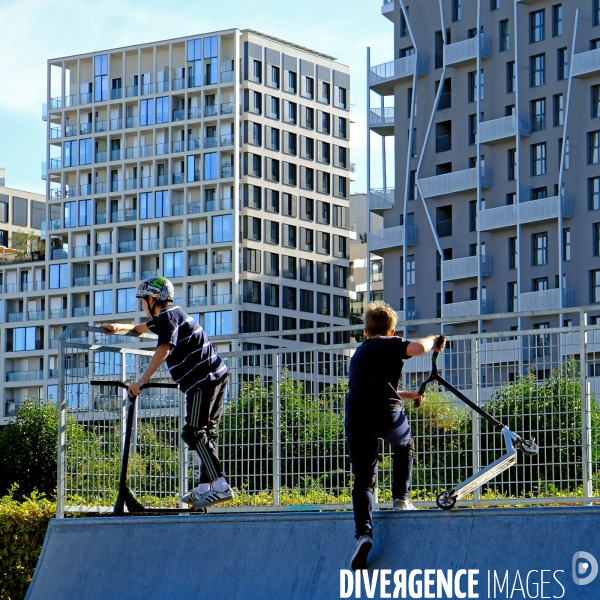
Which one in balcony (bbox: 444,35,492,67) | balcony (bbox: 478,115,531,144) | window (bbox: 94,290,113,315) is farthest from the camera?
window (bbox: 94,290,113,315)

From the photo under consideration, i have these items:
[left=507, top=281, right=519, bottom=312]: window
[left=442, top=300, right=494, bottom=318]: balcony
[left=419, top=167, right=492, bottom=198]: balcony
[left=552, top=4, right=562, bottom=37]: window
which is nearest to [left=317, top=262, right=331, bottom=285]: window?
[left=419, top=167, right=492, bottom=198]: balcony

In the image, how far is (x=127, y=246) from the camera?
12025 cm

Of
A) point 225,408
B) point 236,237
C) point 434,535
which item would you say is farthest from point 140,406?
point 236,237

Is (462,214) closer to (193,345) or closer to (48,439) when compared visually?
(48,439)

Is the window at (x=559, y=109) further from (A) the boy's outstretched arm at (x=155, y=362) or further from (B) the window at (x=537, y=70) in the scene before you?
(A) the boy's outstretched arm at (x=155, y=362)

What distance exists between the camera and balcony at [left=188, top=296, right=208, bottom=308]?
380 ft

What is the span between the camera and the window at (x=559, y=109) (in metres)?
83.2

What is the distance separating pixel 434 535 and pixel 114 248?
372 feet

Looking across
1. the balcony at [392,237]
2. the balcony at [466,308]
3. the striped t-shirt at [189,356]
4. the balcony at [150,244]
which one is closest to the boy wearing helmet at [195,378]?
the striped t-shirt at [189,356]

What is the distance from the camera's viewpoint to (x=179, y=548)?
10414 millimetres

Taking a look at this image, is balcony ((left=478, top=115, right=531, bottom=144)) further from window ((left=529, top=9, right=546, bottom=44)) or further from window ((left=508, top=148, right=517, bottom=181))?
window ((left=529, top=9, right=546, bottom=44))

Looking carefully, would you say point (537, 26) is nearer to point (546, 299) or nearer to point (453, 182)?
point (453, 182)

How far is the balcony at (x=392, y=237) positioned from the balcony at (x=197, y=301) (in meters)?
25.4

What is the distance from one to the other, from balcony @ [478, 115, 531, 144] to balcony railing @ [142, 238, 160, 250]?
41.4 m
